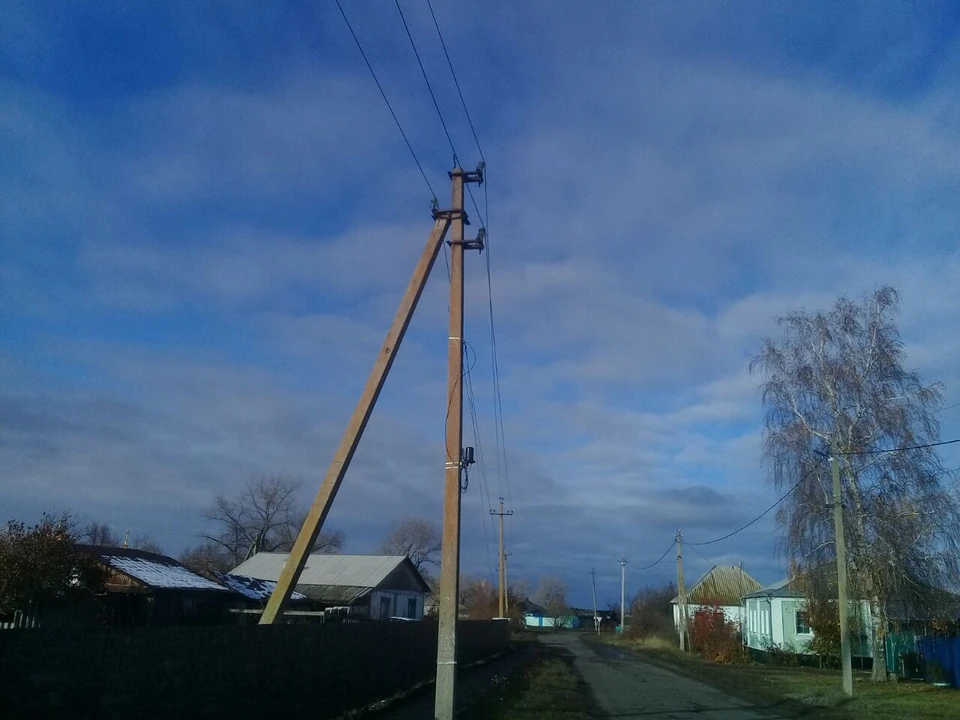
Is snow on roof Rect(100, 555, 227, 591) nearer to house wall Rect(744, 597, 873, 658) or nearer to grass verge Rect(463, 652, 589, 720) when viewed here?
grass verge Rect(463, 652, 589, 720)

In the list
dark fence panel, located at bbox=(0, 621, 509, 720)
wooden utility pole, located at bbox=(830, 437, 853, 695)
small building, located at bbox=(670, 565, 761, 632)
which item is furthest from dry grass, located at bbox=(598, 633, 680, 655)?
dark fence panel, located at bbox=(0, 621, 509, 720)

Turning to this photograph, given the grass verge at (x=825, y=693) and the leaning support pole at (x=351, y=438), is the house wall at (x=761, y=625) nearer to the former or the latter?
the grass verge at (x=825, y=693)

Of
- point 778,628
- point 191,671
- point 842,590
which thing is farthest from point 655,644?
point 191,671

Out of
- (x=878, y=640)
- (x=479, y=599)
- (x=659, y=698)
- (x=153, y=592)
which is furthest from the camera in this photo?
(x=479, y=599)

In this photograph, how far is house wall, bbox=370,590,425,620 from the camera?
1540 inches

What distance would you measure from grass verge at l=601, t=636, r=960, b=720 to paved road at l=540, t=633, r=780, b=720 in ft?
3.14

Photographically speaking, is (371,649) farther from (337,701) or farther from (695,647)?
(695,647)

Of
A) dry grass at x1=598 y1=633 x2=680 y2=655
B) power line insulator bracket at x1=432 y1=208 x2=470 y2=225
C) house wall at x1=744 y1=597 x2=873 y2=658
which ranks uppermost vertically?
power line insulator bracket at x1=432 y1=208 x2=470 y2=225

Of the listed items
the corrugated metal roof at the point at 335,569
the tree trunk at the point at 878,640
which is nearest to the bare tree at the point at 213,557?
the corrugated metal roof at the point at 335,569

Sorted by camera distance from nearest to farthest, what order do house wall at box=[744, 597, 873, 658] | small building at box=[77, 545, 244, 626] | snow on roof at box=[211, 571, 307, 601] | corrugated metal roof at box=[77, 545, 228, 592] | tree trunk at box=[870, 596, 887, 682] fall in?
small building at box=[77, 545, 244, 626]
corrugated metal roof at box=[77, 545, 228, 592]
snow on roof at box=[211, 571, 307, 601]
tree trunk at box=[870, 596, 887, 682]
house wall at box=[744, 597, 873, 658]

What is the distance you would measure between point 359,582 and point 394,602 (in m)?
2.97

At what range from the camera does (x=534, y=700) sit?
18.6 m

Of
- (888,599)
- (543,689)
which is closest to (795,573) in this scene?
(888,599)

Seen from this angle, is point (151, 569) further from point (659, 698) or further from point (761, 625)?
point (761, 625)
